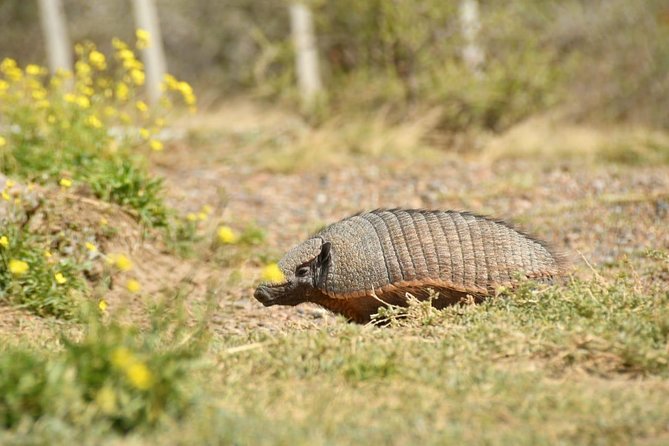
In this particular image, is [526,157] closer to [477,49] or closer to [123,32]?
[477,49]

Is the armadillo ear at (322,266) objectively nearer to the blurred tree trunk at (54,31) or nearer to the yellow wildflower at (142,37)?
the yellow wildflower at (142,37)

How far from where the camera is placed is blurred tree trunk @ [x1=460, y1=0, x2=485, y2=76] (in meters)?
11.6

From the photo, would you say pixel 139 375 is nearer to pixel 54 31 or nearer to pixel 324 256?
pixel 324 256

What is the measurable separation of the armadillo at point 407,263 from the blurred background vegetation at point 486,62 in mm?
6418

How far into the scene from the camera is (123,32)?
19.3m

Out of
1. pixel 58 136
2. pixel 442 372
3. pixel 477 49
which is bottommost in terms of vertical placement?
pixel 442 372

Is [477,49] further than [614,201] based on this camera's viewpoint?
Yes

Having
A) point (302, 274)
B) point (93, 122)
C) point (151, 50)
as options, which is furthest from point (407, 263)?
point (151, 50)

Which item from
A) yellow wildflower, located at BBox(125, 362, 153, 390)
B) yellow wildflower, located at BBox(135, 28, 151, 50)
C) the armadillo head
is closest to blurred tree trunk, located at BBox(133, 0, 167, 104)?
yellow wildflower, located at BBox(135, 28, 151, 50)

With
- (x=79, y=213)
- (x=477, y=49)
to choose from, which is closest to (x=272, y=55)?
(x=477, y=49)

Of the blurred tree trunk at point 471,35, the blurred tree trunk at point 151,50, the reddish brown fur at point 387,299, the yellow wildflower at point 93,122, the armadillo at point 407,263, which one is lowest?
the reddish brown fur at point 387,299

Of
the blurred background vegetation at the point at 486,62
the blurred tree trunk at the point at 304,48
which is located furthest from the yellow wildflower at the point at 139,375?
the blurred tree trunk at the point at 304,48

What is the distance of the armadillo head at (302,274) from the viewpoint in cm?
489

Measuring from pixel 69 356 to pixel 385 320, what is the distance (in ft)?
6.05
